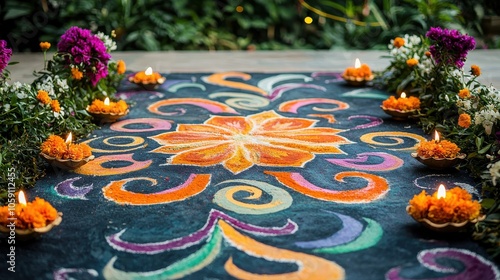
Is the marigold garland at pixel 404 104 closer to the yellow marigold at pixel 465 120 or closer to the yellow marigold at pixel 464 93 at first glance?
the yellow marigold at pixel 464 93

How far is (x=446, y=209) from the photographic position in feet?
6.28

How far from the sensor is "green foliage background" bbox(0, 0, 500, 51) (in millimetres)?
5207

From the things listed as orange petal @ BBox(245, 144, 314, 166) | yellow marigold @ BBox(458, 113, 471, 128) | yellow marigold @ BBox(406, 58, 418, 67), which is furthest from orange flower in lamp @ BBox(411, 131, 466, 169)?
yellow marigold @ BBox(406, 58, 418, 67)

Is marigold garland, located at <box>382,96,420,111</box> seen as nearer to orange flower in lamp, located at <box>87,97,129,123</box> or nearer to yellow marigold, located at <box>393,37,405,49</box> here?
yellow marigold, located at <box>393,37,405,49</box>

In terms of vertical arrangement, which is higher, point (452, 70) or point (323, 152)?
point (452, 70)

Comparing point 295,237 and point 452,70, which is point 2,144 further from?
point 452,70

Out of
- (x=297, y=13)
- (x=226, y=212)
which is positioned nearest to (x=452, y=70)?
(x=226, y=212)

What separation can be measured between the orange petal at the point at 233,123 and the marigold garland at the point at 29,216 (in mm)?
1249

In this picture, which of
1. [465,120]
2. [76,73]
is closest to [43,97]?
[76,73]

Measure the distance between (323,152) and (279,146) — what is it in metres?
0.20

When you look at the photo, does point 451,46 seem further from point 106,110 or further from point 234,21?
point 234,21

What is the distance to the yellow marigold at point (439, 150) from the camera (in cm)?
244

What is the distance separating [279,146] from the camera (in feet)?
9.20

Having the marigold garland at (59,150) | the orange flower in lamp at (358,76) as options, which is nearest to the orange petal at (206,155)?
the marigold garland at (59,150)
